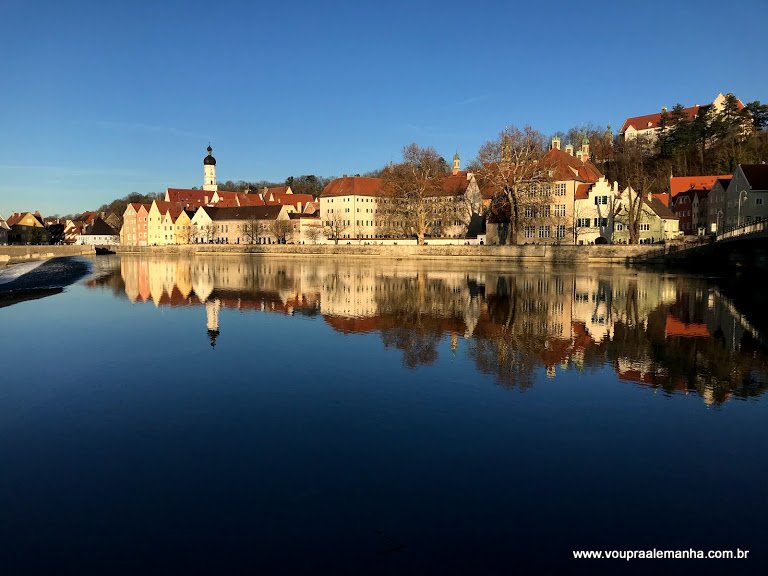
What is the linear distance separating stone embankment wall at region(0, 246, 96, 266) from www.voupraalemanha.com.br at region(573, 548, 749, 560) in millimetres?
98410

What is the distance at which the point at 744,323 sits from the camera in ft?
69.6

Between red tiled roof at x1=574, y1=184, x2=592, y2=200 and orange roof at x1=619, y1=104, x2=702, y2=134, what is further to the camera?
orange roof at x1=619, y1=104, x2=702, y2=134

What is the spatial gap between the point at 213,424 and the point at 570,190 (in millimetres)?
63632

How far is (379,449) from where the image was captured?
343 inches

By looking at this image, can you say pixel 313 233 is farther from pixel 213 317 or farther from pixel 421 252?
pixel 213 317

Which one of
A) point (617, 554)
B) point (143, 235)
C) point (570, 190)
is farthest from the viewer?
point (143, 235)

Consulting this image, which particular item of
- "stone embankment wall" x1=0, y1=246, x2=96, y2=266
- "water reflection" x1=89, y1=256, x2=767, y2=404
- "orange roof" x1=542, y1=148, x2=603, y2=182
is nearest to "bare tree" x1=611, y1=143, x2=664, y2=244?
"orange roof" x1=542, y1=148, x2=603, y2=182

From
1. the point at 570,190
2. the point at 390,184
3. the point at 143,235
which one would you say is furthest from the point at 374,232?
the point at 143,235

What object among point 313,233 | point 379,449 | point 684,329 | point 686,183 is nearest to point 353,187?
point 313,233

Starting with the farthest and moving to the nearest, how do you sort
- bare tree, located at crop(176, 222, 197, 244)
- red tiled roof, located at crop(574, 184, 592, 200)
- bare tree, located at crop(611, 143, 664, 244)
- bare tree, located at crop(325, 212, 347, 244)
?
bare tree, located at crop(176, 222, 197, 244), bare tree, located at crop(325, 212, 347, 244), red tiled roof, located at crop(574, 184, 592, 200), bare tree, located at crop(611, 143, 664, 244)

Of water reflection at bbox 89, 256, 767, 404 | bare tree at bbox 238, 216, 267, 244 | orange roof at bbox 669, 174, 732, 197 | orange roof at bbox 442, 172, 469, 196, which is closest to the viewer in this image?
water reflection at bbox 89, 256, 767, 404

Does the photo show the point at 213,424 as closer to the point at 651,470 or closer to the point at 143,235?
the point at 651,470

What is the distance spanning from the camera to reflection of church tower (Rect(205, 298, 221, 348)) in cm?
1902

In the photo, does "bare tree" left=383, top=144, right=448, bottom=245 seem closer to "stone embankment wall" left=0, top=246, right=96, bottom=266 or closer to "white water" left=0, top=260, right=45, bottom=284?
"white water" left=0, top=260, right=45, bottom=284
